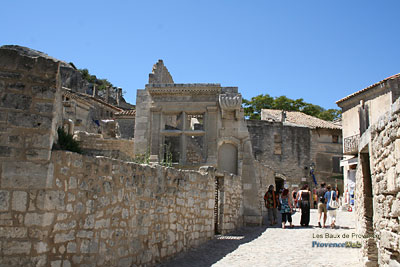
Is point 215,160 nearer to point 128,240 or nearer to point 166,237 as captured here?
point 166,237

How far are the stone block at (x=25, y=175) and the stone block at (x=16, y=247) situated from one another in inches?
21.9

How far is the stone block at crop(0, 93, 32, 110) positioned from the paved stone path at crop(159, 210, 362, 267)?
11.4 feet

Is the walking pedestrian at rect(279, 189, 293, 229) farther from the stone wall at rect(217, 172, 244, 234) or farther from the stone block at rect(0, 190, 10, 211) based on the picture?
the stone block at rect(0, 190, 10, 211)

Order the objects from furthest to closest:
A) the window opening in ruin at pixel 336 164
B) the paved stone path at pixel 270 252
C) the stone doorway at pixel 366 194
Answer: the window opening in ruin at pixel 336 164, the paved stone path at pixel 270 252, the stone doorway at pixel 366 194

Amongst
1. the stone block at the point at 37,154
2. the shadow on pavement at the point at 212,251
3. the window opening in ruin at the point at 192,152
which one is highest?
the window opening in ruin at the point at 192,152

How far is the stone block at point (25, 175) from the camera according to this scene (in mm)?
3926

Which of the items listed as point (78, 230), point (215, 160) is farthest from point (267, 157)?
point (78, 230)

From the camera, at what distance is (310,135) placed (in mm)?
31422

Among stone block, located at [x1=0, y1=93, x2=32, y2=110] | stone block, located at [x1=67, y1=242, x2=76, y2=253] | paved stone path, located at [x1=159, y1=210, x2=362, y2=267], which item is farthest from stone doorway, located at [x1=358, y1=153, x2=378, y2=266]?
stone block, located at [x1=0, y1=93, x2=32, y2=110]

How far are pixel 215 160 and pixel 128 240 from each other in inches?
342

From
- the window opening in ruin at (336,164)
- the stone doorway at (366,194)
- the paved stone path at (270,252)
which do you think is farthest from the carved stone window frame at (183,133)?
the window opening in ruin at (336,164)

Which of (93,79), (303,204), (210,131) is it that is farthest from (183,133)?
(93,79)

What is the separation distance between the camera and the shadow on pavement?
21.7 feet

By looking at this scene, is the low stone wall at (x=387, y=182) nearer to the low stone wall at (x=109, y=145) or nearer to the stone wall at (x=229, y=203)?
the stone wall at (x=229, y=203)
